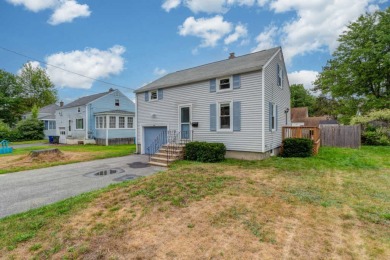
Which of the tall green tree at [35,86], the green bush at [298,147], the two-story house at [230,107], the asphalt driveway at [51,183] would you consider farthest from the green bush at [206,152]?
the tall green tree at [35,86]

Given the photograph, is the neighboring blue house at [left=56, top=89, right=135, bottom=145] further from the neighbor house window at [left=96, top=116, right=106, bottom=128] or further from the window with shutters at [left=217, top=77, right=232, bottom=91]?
the window with shutters at [left=217, top=77, right=232, bottom=91]

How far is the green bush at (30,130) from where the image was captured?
92.7ft

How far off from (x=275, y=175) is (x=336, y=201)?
2.39 m

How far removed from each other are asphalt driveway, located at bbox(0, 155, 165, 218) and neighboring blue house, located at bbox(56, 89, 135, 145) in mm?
10926

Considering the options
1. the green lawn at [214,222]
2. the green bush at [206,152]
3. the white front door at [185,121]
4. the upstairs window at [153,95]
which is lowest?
the green lawn at [214,222]

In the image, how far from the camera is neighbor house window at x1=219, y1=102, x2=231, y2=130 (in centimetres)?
1005

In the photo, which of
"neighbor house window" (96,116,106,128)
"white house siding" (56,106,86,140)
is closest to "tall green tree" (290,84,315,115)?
"neighbor house window" (96,116,106,128)

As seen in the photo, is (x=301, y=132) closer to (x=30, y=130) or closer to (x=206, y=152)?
(x=206, y=152)

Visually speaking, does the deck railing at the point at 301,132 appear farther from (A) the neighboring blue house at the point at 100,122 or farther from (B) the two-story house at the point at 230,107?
(A) the neighboring blue house at the point at 100,122

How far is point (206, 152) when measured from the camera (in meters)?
9.25

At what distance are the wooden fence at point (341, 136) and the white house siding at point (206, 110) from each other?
8.44m

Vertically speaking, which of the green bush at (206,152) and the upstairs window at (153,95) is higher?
the upstairs window at (153,95)

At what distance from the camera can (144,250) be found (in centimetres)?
277

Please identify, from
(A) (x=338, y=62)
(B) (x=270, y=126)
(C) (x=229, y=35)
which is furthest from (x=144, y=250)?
(A) (x=338, y=62)
